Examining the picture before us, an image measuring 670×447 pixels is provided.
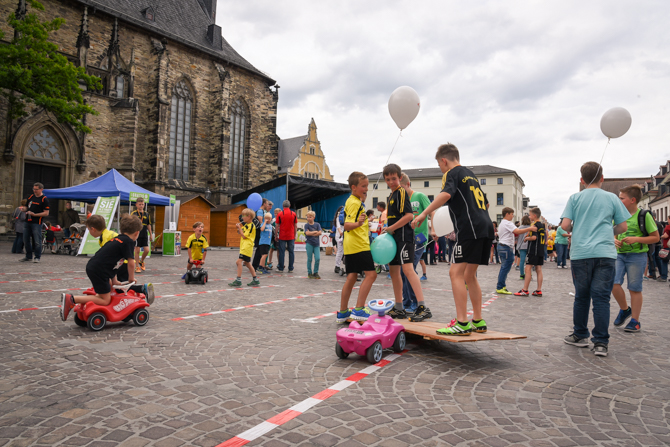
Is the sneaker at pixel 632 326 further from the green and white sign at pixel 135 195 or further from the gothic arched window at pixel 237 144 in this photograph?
the gothic arched window at pixel 237 144

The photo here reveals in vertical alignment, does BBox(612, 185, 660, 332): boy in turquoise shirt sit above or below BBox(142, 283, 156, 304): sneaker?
above

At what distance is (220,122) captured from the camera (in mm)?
35062

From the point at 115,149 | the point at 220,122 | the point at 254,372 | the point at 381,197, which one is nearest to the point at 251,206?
the point at 254,372

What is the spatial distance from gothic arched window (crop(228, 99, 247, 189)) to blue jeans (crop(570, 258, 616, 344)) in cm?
3516

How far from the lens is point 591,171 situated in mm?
4574

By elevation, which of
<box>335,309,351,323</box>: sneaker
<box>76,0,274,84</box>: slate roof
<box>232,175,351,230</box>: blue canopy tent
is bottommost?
<box>335,309,351,323</box>: sneaker

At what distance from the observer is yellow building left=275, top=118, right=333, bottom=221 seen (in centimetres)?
6594

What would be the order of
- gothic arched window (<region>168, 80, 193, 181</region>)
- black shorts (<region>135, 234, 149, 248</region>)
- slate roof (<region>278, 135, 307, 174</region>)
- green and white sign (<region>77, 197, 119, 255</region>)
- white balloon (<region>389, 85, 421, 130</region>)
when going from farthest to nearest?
slate roof (<region>278, 135, 307, 174</region>)
gothic arched window (<region>168, 80, 193, 181</region>)
green and white sign (<region>77, 197, 119, 255</region>)
black shorts (<region>135, 234, 149, 248</region>)
white balloon (<region>389, 85, 421, 130</region>)

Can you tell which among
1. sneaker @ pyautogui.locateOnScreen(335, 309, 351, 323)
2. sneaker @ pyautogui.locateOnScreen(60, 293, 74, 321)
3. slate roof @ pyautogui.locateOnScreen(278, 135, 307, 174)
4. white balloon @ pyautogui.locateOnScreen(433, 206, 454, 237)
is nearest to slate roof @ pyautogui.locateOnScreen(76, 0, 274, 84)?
slate roof @ pyautogui.locateOnScreen(278, 135, 307, 174)

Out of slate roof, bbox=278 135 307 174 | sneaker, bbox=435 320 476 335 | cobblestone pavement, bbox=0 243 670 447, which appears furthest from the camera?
slate roof, bbox=278 135 307 174

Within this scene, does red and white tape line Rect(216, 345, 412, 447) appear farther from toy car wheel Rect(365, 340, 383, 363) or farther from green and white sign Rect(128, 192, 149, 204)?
green and white sign Rect(128, 192, 149, 204)

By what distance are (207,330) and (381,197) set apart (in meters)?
75.7

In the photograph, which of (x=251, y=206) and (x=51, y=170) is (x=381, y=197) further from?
(x=251, y=206)

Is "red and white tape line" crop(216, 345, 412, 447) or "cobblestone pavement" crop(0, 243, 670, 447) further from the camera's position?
"cobblestone pavement" crop(0, 243, 670, 447)
